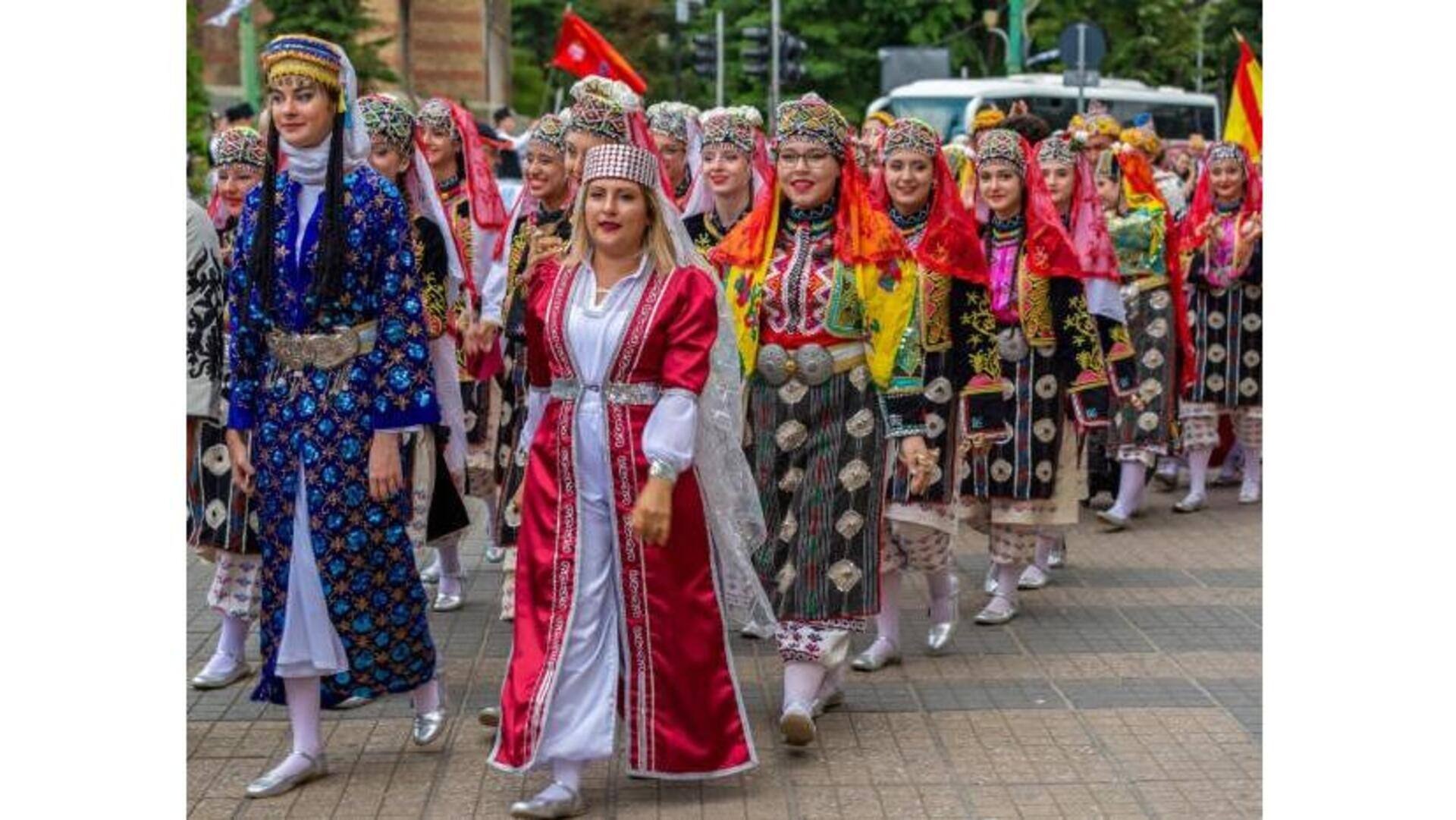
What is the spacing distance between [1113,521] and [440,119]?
463cm

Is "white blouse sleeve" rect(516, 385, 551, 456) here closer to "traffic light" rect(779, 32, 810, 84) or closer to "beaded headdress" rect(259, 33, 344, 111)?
"beaded headdress" rect(259, 33, 344, 111)

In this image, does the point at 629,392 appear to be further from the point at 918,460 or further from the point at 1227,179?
the point at 1227,179

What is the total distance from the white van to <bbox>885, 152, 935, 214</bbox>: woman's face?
2030 centimetres

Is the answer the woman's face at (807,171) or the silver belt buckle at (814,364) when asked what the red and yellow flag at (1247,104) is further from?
the silver belt buckle at (814,364)

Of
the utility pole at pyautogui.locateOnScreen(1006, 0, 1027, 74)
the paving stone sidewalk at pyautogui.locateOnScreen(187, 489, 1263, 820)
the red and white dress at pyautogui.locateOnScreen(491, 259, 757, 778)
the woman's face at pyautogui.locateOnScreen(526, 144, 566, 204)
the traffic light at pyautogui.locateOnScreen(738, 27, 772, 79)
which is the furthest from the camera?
the utility pole at pyautogui.locateOnScreen(1006, 0, 1027, 74)

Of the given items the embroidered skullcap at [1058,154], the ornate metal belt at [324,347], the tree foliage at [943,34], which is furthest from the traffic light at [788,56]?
the ornate metal belt at [324,347]

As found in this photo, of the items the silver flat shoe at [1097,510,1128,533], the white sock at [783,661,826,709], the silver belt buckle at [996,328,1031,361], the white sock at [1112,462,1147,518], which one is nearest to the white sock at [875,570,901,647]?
the white sock at [783,661,826,709]

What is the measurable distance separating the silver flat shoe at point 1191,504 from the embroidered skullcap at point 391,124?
20.3ft

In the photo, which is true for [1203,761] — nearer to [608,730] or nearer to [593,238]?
[608,730]

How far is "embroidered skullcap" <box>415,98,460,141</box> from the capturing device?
9188mm

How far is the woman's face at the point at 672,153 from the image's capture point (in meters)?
9.74

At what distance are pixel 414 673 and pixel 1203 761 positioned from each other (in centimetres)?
241

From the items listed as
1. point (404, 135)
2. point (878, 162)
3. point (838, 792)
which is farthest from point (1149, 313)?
point (838, 792)

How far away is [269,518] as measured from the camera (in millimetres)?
6082
